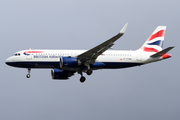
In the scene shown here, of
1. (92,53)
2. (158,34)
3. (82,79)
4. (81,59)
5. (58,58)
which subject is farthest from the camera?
(158,34)

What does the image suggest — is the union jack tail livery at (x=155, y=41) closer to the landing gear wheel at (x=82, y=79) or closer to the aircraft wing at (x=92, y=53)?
the aircraft wing at (x=92, y=53)

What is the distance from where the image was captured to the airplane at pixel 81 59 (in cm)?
4803

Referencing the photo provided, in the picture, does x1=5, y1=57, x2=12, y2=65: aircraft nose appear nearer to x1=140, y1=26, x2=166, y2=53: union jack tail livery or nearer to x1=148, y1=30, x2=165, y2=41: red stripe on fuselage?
x1=140, y1=26, x2=166, y2=53: union jack tail livery

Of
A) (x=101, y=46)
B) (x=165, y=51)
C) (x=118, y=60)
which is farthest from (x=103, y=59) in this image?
(x=165, y=51)

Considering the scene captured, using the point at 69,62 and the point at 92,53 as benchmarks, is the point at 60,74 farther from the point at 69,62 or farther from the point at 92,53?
the point at 92,53

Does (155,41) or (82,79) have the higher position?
(155,41)

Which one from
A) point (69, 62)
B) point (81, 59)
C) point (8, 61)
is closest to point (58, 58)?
point (69, 62)

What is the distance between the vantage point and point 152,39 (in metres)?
56.5

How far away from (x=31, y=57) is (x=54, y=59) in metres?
3.03

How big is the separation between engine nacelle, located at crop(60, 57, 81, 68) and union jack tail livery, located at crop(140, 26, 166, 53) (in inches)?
463

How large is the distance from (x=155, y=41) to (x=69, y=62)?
50.8 feet

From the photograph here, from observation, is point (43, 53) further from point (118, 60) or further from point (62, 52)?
point (118, 60)

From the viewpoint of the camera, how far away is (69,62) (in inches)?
1881

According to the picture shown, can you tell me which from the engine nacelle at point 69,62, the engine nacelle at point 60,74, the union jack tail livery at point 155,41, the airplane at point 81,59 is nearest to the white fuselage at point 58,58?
the airplane at point 81,59
